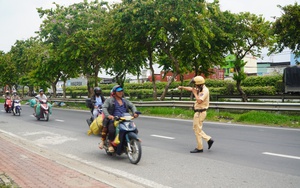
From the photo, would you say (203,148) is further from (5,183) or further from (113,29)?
(113,29)

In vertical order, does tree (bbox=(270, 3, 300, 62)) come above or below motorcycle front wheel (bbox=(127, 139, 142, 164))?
above

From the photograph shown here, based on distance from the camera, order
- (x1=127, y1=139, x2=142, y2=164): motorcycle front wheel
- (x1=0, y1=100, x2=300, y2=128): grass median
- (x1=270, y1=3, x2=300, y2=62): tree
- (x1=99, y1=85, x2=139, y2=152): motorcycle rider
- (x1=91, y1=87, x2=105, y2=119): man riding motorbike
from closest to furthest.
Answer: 1. (x1=127, y1=139, x2=142, y2=164): motorcycle front wheel
2. (x1=99, y1=85, x2=139, y2=152): motorcycle rider
3. (x1=91, y1=87, x2=105, y2=119): man riding motorbike
4. (x1=0, y1=100, x2=300, y2=128): grass median
5. (x1=270, y1=3, x2=300, y2=62): tree

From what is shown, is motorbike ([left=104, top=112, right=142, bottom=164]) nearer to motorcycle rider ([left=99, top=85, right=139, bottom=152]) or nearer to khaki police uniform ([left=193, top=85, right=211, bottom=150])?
motorcycle rider ([left=99, top=85, right=139, bottom=152])

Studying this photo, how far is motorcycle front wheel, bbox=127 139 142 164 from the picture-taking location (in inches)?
268

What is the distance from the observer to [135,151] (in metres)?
6.96

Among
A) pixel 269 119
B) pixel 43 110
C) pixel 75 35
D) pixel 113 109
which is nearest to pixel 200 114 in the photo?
pixel 113 109

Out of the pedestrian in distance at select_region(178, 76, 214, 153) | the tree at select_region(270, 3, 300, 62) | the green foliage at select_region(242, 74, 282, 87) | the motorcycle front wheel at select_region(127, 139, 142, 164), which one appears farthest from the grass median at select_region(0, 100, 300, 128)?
the green foliage at select_region(242, 74, 282, 87)

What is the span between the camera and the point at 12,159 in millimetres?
7234

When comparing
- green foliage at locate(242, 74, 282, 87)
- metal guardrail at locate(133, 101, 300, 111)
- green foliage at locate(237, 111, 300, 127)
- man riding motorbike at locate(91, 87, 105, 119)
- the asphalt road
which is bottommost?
the asphalt road

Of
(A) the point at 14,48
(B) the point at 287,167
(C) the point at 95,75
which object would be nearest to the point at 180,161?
(B) the point at 287,167

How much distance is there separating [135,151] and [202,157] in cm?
158

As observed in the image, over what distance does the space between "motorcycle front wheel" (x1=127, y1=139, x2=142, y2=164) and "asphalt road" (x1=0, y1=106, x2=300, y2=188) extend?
5.6 inches

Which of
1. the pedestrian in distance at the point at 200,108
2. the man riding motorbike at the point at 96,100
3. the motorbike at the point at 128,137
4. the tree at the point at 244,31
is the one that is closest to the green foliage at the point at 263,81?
the tree at the point at 244,31

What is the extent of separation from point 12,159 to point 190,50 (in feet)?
52.7
